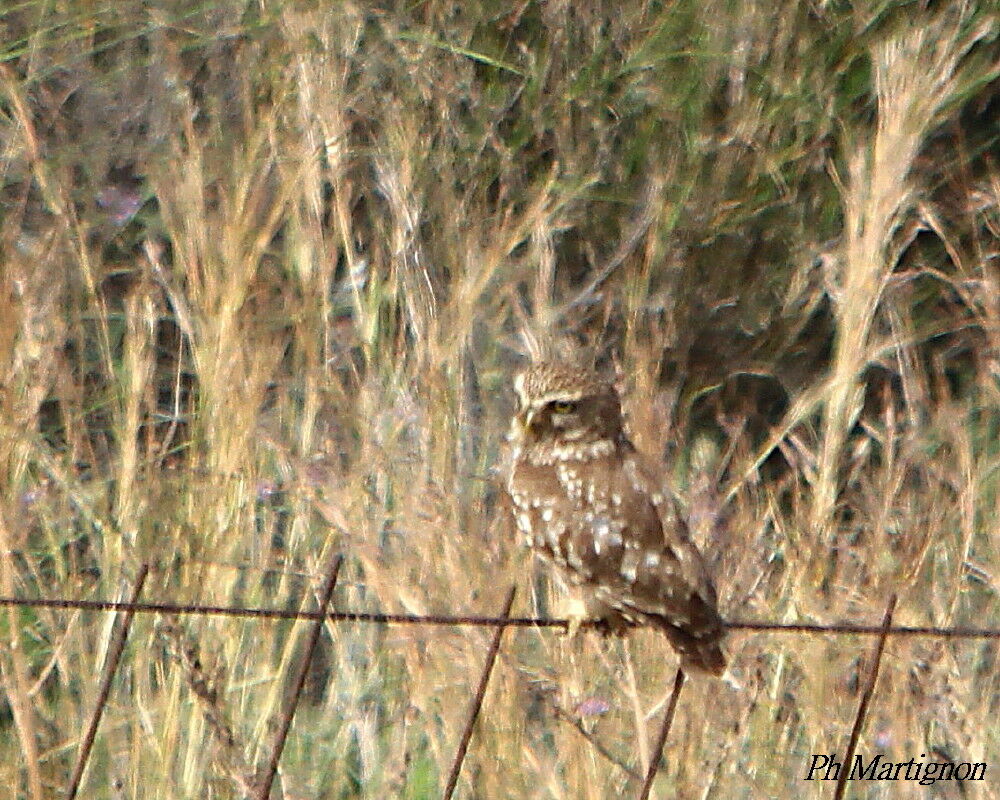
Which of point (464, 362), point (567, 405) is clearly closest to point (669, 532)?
point (567, 405)

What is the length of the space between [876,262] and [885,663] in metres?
0.83

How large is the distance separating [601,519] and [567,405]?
240 mm

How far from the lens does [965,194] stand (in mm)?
4484

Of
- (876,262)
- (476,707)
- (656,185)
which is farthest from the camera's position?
(656,185)

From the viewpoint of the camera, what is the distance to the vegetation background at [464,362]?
2.79 m

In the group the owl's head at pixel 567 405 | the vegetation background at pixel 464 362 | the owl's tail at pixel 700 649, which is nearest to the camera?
the owl's tail at pixel 700 649

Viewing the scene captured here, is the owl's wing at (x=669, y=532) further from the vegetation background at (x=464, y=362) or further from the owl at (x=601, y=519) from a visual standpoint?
the vegetation background at (x=464, y=362)

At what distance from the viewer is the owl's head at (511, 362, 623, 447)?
2.63m

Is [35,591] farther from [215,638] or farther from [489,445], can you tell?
[489,445]

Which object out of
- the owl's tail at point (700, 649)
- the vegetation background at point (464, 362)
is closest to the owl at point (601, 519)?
the owl's tail at point (700, 649)

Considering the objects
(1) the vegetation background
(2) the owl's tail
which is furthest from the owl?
(1) the vegetation background

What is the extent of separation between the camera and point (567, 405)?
263 cm

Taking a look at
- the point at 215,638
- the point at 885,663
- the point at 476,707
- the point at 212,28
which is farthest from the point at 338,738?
the point at 212,28

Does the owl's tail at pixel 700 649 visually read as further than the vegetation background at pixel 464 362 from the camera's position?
No
